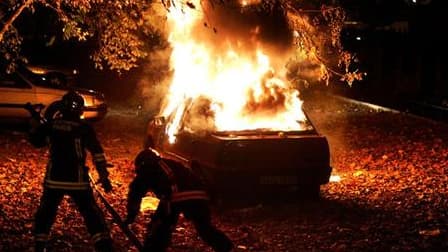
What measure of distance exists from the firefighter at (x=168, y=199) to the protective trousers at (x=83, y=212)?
44cm

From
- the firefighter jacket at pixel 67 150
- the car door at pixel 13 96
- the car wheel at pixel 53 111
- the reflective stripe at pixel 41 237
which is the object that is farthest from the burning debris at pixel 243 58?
the car door at pixel 13 96

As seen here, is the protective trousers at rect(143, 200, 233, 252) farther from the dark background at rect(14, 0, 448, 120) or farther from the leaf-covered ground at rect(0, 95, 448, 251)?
the dark background at rect(14, 0, 448, 120)

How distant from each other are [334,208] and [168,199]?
11.3 ft

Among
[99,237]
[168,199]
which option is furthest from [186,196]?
[99,237]

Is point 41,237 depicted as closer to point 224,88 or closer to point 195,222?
point 195,222

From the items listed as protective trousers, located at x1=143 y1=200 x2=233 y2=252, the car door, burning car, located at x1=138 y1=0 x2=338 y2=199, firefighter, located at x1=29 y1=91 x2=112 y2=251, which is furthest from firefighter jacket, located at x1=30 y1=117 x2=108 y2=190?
the car door

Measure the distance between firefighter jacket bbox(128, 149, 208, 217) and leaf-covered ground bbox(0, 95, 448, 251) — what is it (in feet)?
4.24

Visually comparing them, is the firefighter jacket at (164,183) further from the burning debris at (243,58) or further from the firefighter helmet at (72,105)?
the burning debris at (243,58)

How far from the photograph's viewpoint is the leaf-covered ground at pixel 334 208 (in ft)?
24.2

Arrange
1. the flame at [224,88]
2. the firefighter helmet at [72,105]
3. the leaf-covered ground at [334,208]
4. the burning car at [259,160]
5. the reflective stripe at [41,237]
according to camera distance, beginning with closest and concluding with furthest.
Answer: the reflective stripe at [41,237] → the firefighter helmet at [72,105] → the leaf-covered ground at [334,208] → the burning car at [259,160] → the flame at [224,88]

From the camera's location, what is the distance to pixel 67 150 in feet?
21.9

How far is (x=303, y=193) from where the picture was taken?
9.13m

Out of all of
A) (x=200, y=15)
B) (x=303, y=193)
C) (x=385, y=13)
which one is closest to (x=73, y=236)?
(x=303, y=193)

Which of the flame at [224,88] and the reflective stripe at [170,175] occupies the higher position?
the flame at [224,88]
